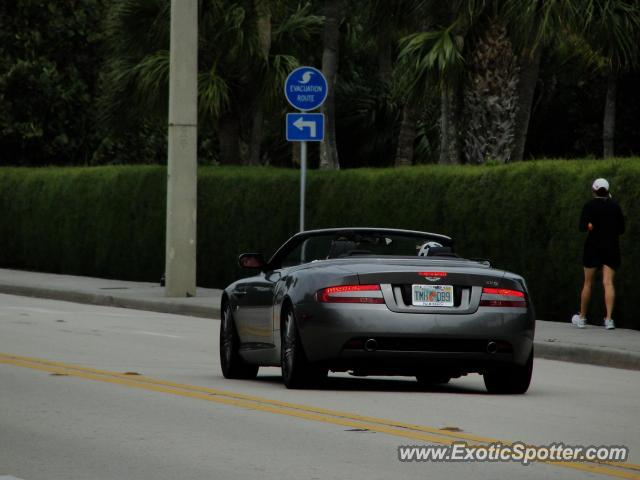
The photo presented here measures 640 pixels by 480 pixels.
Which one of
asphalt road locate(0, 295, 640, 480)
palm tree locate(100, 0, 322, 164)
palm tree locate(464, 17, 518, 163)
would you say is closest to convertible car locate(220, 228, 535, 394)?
asphalt road locate(0, 295, 640, 480)

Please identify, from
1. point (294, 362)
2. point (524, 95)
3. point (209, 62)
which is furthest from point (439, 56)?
point (294, 362)

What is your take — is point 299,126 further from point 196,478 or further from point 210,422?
point 196,478

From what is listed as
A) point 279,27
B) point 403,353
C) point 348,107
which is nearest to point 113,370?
point 403,353

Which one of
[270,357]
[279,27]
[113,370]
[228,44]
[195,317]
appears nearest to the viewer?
[270,357]

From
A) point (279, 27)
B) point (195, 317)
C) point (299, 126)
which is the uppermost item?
point (279, 27)

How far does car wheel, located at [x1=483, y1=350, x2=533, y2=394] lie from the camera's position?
13.2 metres

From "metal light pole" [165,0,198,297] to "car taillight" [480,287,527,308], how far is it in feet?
47.0

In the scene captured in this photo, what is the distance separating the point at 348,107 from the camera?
41.1 m

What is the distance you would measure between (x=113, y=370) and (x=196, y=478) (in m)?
6.40

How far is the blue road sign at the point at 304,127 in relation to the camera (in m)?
24.7

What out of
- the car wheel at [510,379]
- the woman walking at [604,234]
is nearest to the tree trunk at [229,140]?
the woman walking at [604,234]

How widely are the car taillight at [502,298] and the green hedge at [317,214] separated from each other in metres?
8.33

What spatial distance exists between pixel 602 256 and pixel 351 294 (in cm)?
825

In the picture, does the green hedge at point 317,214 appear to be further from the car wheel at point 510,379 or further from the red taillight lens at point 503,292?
the red taillight lens at point 503,292
